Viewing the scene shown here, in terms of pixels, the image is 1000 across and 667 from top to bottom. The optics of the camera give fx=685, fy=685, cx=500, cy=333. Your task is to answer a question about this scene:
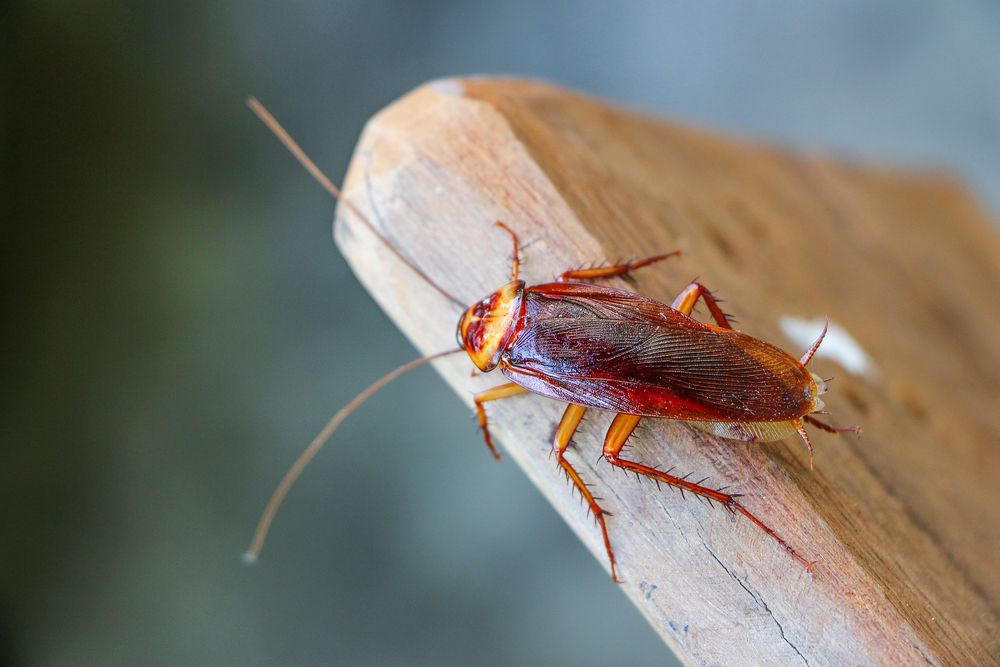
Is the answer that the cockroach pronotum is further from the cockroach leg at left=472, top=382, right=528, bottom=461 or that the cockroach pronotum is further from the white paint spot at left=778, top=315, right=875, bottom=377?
the white paint spot at left=778, top=315, right=875, bottom=377

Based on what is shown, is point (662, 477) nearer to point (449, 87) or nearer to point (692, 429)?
point (692, 429)

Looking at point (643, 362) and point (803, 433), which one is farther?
point (643, 362)

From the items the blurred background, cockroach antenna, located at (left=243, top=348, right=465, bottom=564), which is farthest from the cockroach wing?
the blurred background

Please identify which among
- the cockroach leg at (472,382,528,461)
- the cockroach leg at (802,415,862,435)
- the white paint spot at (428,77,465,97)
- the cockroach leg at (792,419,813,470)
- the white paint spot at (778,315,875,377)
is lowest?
the white paint spot at (778,315,875,377)

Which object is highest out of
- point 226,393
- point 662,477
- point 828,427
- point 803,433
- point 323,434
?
point 323,434

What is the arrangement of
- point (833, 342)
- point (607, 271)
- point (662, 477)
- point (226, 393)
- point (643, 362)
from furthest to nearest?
point (226, 393) < point (833, 342) < point (643, 362) < point (607, 271) < point (662, 477)

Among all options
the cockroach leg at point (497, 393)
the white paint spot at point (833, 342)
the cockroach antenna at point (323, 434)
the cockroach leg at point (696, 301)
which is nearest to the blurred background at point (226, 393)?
the cockroach antenna at point (323, 434)

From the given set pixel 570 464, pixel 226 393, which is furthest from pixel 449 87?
pixel 226 393

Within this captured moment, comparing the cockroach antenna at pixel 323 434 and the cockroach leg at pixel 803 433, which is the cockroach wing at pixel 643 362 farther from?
the cockroach antenna at pixel 323 434
